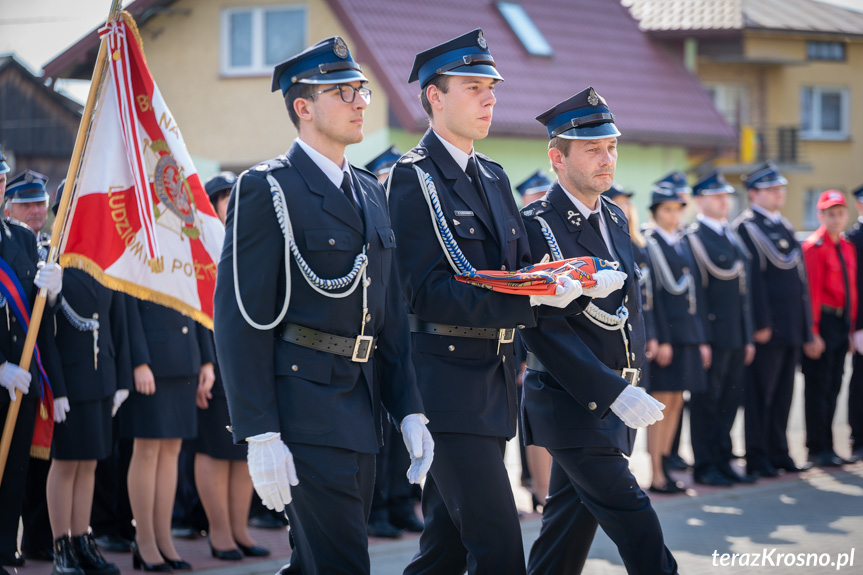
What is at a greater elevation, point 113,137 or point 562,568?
point 113,137

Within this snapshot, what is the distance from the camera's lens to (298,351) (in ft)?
13.6

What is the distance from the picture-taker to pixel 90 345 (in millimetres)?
6906

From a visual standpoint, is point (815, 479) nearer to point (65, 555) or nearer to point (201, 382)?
point (201, 382)

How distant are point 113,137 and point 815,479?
6.71m

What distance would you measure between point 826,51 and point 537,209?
104 feet

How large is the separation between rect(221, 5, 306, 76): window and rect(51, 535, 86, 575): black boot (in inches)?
570

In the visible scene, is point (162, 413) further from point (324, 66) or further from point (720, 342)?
point (720, 342)

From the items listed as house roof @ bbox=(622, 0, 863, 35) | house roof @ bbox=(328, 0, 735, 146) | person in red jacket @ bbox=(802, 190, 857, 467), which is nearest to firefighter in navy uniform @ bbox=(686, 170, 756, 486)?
person in red jacket @ bbox=(802, 190, 857, 467)

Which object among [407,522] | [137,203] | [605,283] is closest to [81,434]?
[137,203]

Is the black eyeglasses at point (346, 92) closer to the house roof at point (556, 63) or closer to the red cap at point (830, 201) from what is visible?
the red cap at point (830, 201)

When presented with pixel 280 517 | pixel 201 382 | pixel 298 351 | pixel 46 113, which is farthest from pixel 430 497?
pixel 46 113

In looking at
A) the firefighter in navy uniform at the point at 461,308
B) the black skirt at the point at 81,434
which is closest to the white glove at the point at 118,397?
the black skirt at the point at 81,434

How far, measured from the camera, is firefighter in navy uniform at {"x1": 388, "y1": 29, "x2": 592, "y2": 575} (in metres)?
4.61

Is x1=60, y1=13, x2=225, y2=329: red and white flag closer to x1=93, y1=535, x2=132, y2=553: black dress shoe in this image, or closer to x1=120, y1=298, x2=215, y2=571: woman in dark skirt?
x1=120, y1=298, x2=215, y2=571: woman in dark skirt
